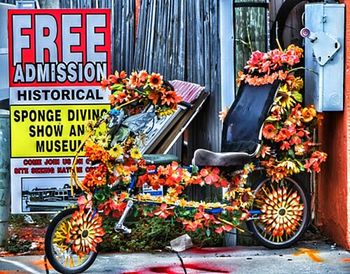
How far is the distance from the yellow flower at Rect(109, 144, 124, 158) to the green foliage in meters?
1.09

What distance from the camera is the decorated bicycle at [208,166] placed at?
6.39 metres

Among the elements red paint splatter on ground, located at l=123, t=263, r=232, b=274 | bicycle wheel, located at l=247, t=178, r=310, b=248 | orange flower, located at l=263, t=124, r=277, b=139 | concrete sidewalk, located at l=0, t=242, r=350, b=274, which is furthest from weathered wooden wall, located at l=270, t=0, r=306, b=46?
red paint splatter on ground, located at l=123, t=263, r=232, b=274

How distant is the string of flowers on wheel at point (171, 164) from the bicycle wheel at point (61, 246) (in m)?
0.06

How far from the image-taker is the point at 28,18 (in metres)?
7.12

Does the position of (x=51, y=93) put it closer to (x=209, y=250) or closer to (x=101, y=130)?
(x=101, y=130)

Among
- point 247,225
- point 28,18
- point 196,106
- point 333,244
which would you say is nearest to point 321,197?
point 333,244

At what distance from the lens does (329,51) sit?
7.00 meters

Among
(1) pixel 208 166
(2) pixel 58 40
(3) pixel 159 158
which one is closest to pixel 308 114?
(1) pixel 208 166

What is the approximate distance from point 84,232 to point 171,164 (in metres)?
0.97

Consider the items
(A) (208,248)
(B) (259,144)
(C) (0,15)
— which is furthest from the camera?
(C) (0,15)

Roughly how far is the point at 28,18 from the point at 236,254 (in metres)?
2.86

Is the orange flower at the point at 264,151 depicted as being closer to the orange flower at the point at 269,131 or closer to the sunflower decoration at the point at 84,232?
the orange flower at the point at 269,131

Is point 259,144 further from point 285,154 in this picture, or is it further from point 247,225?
point 247,225

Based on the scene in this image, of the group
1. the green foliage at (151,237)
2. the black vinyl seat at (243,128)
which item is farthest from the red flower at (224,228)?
the black vinyl seat at (243,128)
